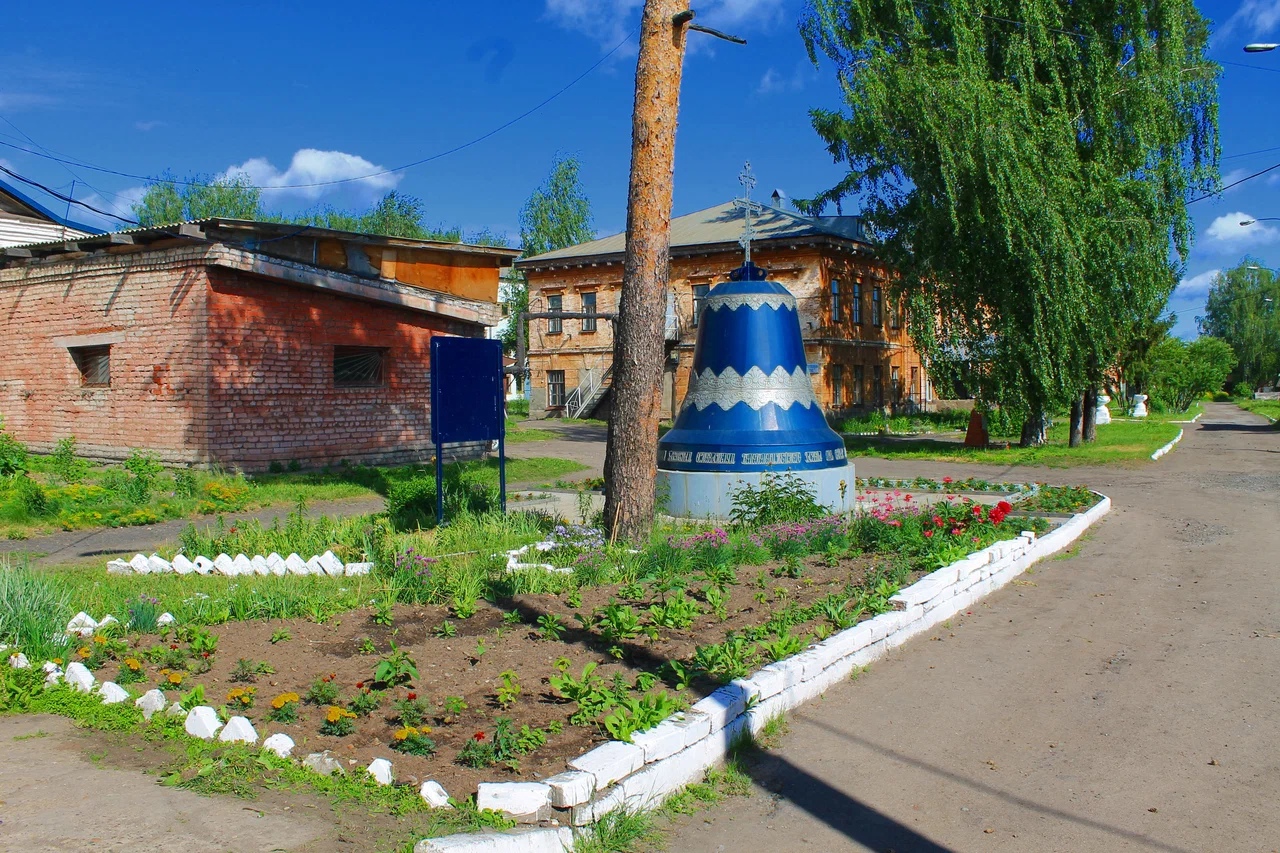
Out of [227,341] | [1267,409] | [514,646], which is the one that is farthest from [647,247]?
[1267,409]

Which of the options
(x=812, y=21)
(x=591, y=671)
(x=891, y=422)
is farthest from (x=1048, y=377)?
(x=591, y=671)

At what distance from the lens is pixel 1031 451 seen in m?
24.7

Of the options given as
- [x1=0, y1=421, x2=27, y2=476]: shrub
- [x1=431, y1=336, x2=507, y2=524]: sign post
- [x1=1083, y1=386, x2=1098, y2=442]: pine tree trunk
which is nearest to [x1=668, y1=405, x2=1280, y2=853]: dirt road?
[x1=431, y1=336, x2=507, y2=524]: sign post

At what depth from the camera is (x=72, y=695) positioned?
5008mm

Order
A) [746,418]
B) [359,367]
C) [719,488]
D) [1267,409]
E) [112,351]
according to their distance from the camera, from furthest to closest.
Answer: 1. [1267,409]
2. [359,367]
3. [112,351]
4. [746,418]
5. [719,488]

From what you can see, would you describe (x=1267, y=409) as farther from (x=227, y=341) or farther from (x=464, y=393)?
(x=464, y=393)

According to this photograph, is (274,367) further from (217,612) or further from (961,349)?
(961,349)

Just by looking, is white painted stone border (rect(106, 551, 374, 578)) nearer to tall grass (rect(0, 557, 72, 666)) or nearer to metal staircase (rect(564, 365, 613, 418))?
tall grass (rect(0, 557, 72, 666))

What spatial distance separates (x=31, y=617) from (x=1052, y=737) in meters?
5.58

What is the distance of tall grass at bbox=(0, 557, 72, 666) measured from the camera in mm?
5512

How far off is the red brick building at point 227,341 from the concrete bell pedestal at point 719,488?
7.75m

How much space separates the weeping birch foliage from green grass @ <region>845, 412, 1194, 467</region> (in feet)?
4.45

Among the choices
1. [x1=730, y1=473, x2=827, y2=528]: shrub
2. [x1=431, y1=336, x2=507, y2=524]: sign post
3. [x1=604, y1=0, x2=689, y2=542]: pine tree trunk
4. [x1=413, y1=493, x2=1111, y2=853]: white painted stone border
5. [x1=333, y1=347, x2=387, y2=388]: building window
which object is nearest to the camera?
[x1=413, y1=493, x2=1111, y2=853]: white painted stone border

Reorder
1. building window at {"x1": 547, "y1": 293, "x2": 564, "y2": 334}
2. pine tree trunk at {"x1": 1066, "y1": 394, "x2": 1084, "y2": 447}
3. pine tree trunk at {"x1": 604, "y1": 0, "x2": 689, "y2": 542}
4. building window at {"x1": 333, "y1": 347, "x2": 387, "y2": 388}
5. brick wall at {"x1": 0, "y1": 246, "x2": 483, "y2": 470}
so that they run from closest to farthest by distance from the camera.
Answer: pine tree trunk at {"x1": 604, "y1": 0, "x2": 689, "y2": 542} < brick wall at {"x1": 0, "y1": 246, "x2": 483, "y2": 470} < building window at {"x1": 333, "y1": 347, "x2": 387, "y2": 388} < pine tree trunk at {"x1": 1066, "y1": 394, "x2": 1084, "y2": 447} < building window at {"x1": 547, "y1": 293, "x2": 564, "y2": 334}
